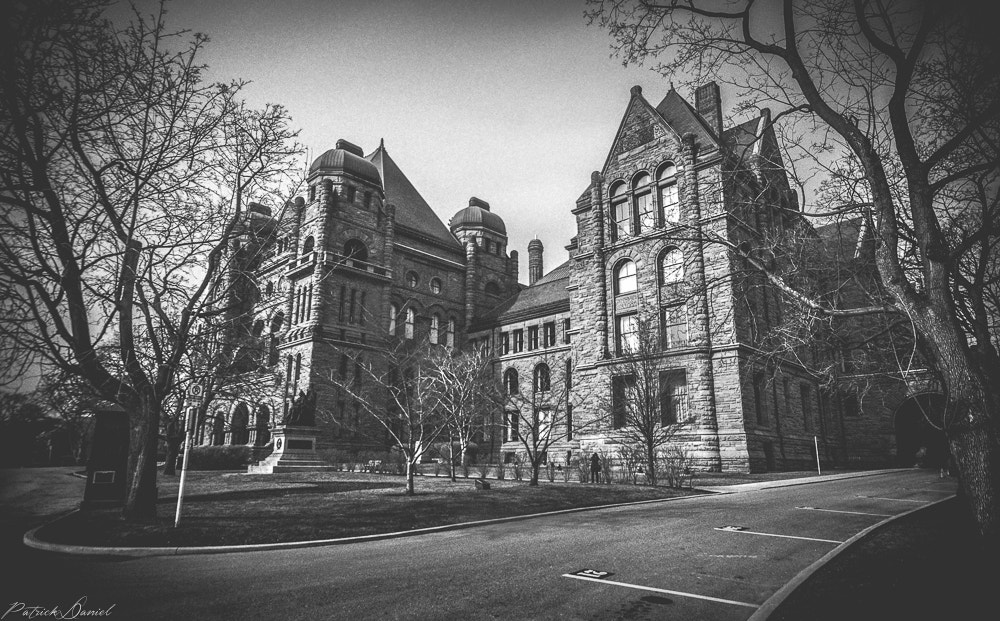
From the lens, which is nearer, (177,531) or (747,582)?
(747,582)

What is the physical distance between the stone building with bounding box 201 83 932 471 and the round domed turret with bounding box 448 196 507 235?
10.9 ft

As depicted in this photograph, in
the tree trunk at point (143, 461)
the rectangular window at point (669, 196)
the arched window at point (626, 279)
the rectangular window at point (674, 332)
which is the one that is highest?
the rectangular window at point (669, 196)

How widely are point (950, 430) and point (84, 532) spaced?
43.8ft

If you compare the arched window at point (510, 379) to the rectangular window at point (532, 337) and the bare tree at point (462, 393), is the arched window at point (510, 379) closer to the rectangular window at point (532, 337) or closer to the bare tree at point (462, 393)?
the rectangular window at point (532, 337)

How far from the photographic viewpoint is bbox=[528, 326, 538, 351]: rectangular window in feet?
146

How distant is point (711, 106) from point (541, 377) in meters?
23.1

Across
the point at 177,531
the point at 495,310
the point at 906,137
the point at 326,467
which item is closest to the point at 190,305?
the point at 177,531

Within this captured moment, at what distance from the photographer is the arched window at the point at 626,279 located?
103 ft

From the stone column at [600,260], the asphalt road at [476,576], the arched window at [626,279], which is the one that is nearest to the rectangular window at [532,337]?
the stone column at [600,260]

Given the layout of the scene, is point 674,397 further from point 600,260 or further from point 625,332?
point 600,260

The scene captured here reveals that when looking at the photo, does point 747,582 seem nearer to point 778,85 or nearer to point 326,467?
point 778,85

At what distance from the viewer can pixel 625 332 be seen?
3094 cm

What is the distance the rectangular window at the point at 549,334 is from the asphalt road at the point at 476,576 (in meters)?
33.0

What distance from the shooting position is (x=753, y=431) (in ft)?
84.7
